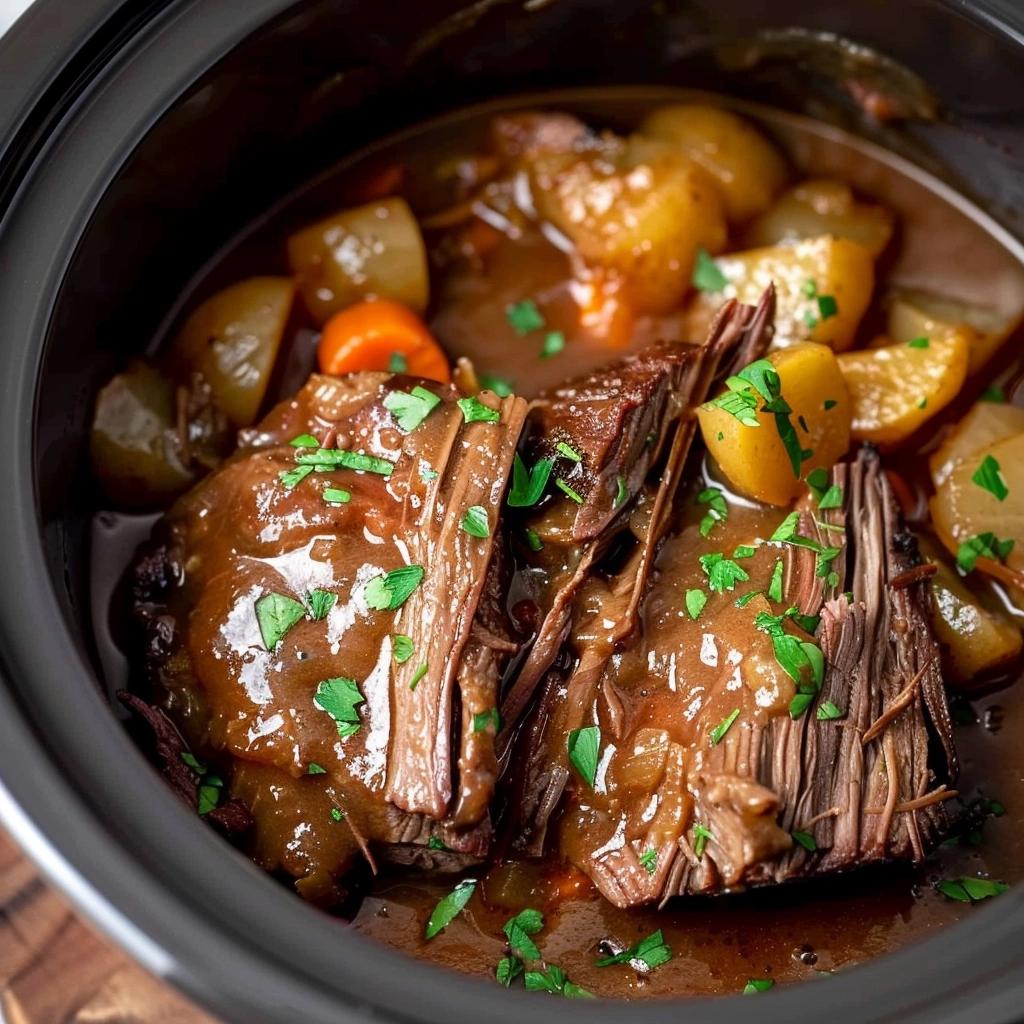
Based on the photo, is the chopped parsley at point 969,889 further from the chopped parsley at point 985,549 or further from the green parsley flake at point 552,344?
the green parsley flake at point 552,344

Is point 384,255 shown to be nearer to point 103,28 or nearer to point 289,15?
point 289,15

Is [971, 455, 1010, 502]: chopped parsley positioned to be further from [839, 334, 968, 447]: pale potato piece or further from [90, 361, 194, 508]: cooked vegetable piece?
[90, 361, 194, 508]: cooked vegetable piece

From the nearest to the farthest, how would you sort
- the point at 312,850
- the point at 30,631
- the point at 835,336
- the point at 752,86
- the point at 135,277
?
1. the point at 30,631
2. the point at 312,850
3. the point at 135,277
4. the point at 835,336
5. the point at 752,86

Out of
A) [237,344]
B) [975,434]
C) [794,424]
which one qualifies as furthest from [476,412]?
[975,434]

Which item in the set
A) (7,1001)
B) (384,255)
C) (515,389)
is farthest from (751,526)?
(7,1001)

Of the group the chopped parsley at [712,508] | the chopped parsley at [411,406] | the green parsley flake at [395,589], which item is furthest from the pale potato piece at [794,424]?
the green parsley flake at [395,589]

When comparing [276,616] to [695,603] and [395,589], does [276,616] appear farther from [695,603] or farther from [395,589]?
[695,603]
